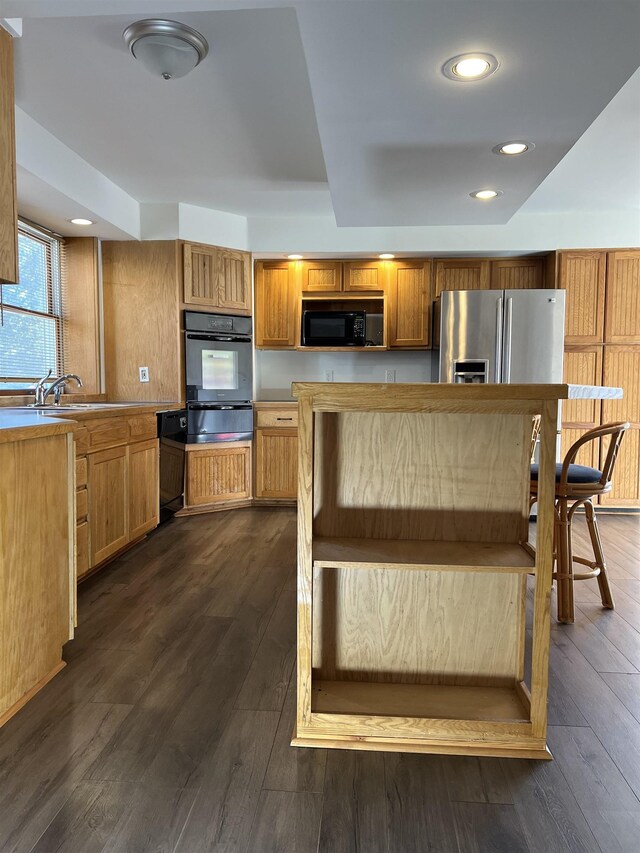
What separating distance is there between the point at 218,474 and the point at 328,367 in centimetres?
149

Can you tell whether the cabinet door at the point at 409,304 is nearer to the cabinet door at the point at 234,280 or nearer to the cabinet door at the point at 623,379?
the cabinet door at the point at 234,280

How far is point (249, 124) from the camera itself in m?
Answer: 3.07

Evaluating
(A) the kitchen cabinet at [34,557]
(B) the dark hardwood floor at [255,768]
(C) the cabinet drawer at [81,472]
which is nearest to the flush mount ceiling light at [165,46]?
(A) the kitchen cabinet at [34,557]

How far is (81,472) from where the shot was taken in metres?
2.86

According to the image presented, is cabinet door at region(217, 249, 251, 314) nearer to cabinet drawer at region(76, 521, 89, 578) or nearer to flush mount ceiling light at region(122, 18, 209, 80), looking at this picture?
flush mount ceiling light at region(122, 18, 209, 80)

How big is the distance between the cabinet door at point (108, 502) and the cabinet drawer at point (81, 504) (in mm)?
60

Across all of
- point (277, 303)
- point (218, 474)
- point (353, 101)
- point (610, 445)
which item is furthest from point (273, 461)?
point (353, 101)

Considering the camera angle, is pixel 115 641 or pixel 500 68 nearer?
pixel 500 68

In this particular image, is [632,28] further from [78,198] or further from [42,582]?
[78,198]

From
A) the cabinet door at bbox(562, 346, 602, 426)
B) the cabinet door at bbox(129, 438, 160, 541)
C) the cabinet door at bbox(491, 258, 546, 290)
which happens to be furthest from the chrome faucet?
the cabinet door at bbox(562, 346, 602, 426)

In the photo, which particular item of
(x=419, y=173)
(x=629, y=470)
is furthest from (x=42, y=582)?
(x=629, y=470)

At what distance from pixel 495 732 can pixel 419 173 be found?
2547mm

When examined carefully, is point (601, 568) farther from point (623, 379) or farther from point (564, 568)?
point (623, 379)

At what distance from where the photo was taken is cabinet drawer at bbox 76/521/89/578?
2783 mm
